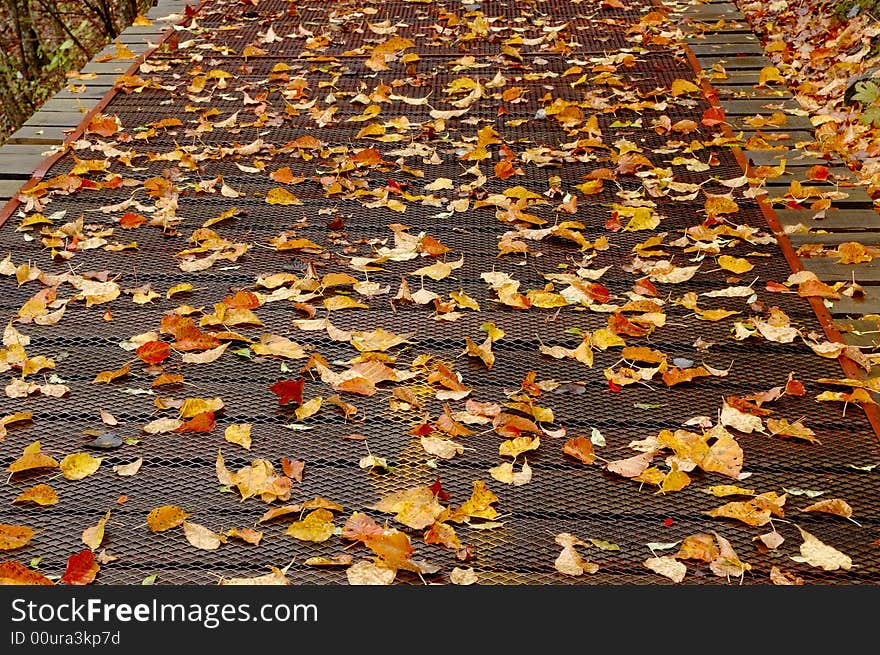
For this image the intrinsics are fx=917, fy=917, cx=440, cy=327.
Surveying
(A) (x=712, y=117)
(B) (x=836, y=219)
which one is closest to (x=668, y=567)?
(B) (x=836, y=219)

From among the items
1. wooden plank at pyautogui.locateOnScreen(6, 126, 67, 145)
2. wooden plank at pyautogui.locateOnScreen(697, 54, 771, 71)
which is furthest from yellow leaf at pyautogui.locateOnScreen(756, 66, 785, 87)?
wooden plank at pyautogui.locateOnScreen(6, 126, 67, 145)

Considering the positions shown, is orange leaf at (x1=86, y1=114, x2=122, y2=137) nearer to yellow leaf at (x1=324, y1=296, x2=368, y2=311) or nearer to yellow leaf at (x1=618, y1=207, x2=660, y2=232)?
yellow leaf at (x1=324, y1=296, x2=368, y2=311)

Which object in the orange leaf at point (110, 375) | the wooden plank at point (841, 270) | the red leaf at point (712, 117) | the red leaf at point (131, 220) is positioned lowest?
the wooden plank at point (841, 270)

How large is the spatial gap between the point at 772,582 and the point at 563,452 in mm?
578

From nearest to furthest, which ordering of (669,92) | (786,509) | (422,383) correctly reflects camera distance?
(786,509), (422,383), (669,92)

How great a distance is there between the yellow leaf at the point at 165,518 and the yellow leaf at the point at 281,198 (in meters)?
1.64

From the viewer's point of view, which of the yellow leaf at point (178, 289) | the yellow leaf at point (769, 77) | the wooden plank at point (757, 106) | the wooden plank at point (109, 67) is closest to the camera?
the yellow leaf at point (178, 289)

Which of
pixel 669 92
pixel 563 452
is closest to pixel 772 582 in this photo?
pixel 563 452

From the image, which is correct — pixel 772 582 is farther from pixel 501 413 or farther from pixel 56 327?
pixel 56 327

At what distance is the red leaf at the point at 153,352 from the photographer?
2.63m

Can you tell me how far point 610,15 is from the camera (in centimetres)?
533

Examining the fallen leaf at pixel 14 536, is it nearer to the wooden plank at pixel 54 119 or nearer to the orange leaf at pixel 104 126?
the orange leaf at pixel 104 126

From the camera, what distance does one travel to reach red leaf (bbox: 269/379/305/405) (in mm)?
2457

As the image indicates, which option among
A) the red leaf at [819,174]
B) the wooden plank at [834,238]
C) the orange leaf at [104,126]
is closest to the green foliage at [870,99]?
the red leaf at [819,174]
